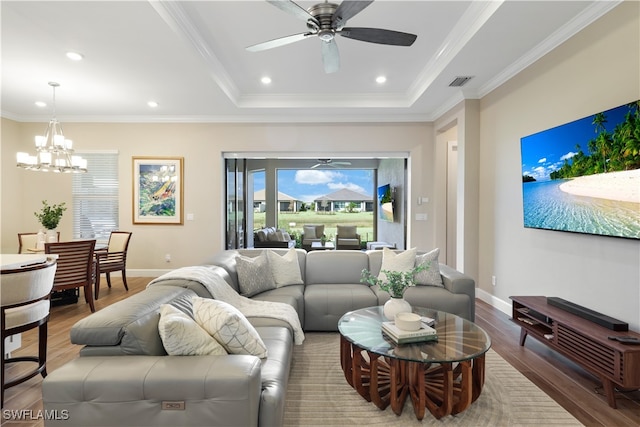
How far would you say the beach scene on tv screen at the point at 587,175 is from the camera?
7.22ft

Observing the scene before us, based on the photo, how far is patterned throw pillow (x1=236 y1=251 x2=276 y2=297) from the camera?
10.3ft

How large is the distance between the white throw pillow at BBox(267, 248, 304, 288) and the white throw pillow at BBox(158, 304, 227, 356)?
1.85 metres

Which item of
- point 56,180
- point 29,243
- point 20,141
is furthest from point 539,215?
point 20,141

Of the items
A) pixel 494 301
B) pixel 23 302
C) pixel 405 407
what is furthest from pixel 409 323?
pixel 494 301

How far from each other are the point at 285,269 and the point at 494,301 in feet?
8.87

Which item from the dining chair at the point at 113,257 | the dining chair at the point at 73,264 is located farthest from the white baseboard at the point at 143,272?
the dining chair at the point at 73,264

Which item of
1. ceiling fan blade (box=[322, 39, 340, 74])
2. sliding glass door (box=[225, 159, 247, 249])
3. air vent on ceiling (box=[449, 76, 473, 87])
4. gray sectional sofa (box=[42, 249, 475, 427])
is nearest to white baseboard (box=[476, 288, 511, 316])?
air vent on ceiling (box=[449, 76, 473, 87])

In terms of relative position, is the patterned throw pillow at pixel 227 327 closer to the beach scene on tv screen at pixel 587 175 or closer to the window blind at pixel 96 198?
the beach scene on tv screen at pixel 587 175

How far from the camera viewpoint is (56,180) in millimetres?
5613

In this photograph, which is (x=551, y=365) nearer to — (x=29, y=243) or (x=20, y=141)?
(x=29, y=243)

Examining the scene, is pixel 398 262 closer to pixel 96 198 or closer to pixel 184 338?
pixel 184 338

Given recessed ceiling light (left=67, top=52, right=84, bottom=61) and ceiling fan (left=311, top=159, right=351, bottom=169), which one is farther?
ceiling fan (left=311, top=159, right=351, bottom=169)

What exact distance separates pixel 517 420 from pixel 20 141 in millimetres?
7818

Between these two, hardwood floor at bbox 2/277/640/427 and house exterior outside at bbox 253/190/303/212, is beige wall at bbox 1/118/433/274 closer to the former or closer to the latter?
hardwood floor at bbox 2/277/640/427
